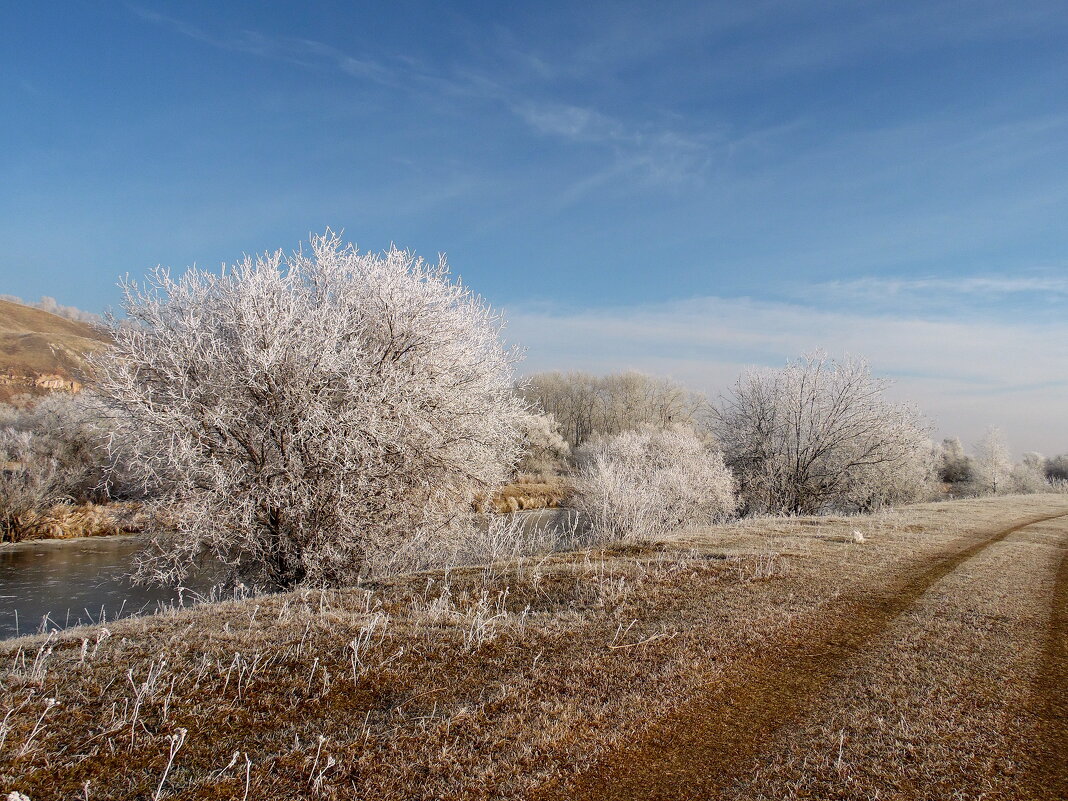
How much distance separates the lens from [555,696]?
4.63 meters

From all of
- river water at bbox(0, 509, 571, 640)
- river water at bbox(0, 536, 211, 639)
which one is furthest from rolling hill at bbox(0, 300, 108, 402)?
river water at bbox(0, 536, 211, 639)

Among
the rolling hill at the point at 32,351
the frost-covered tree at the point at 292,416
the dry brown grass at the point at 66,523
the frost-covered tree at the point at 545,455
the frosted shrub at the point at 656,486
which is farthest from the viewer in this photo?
the rolling hill at the point at 32,351

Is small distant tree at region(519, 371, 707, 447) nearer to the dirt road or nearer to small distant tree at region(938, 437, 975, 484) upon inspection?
small distant tree at region(938, 437, 975, 484)

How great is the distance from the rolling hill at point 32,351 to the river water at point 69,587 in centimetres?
4181

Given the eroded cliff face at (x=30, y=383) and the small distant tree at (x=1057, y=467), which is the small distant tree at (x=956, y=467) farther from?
the eroded cliff face at (x=30, y=383)

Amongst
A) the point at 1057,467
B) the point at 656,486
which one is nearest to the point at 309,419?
the point at 656,486

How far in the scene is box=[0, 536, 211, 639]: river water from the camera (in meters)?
11.6

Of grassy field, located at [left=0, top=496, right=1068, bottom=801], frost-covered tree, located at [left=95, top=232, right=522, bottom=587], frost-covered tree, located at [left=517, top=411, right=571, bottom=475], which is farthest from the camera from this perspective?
frost-covered tree, located at [left=517, top=411, right=571, bottom=475]

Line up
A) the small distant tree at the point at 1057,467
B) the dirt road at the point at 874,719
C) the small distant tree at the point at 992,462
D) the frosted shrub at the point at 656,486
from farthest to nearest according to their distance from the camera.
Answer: the small distant tree at the point at 1057,467 → the small distant tree at the point at 992,462 → the frosted shrub at the point at 656,486 → the dirt road at the point at 874,719

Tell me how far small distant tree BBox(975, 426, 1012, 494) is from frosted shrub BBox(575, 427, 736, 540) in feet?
153

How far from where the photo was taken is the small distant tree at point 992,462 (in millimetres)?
56781

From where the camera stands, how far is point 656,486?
18.9 metres

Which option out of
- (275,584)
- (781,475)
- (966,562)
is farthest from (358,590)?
(781,475)

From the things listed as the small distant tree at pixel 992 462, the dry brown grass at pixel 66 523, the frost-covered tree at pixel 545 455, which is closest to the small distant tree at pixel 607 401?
the frost-covered tree at pixel 545 455
